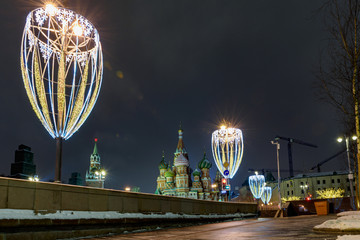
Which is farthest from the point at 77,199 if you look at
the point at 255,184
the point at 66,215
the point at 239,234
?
the point at 255,184

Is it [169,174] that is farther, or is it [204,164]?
[204,164]

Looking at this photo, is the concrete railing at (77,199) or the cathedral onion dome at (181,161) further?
the cathedral onion dome at (181,161)

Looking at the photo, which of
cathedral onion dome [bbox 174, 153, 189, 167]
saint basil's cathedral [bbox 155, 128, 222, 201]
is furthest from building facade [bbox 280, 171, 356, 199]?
cathedral onion dome [bbox 174, 153, 189, 167]

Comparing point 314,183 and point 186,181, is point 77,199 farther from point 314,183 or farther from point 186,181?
point 314,183

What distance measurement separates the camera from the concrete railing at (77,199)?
32.9 ft

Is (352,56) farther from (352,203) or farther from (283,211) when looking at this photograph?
(352,203)

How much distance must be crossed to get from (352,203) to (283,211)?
1144 centimetres

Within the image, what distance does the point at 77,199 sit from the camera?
12.3m

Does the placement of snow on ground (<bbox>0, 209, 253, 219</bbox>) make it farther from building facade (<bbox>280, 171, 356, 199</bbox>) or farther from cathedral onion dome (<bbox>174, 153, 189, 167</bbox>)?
cathedral onion dome (<bbox>174, 153, 189, 167</bbox>)

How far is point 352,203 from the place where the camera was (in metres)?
39.9

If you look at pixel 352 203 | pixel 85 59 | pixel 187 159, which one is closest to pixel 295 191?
pixel 187 159

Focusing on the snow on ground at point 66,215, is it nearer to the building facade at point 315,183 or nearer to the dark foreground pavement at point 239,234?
the dark foreground pavement at point 239,234

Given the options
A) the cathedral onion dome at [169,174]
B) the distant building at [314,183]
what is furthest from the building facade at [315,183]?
the cathedral onion dome at [169,174]

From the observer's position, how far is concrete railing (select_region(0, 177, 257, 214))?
10.0 meters
